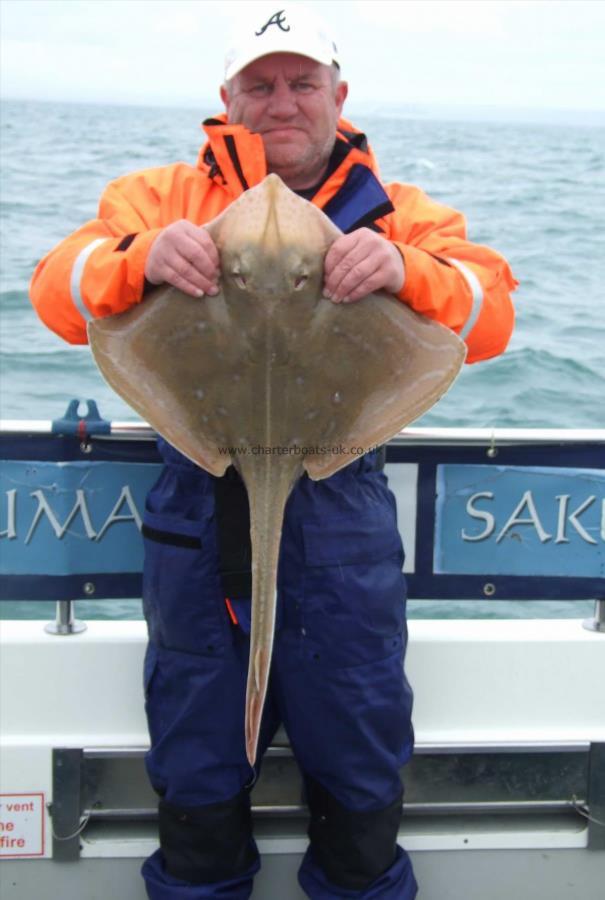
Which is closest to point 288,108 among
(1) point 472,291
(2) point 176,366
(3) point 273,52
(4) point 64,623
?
(3) point 273,52

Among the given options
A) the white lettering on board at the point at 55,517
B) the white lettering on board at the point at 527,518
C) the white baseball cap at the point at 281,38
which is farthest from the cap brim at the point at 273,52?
the white lettering on board at the point at 527,518

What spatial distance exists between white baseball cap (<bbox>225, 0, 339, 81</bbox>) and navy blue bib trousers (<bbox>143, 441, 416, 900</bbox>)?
971 mm

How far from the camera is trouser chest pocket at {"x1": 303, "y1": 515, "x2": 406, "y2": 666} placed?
2.51m

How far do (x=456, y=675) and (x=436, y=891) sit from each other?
60cm

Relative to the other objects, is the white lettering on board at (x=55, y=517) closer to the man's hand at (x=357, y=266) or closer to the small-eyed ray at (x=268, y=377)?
the small-eyed ray at (x=268, y=377)

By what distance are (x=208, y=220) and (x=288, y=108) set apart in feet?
1.10

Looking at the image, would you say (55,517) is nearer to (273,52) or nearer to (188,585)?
(188,585)

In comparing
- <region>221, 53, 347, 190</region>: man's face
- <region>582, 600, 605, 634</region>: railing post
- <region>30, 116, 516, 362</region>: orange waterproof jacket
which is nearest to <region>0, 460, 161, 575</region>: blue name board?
<region>30, 116, 516, 362</region>: orange waterproof jacket

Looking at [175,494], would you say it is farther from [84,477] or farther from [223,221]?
[223,221]

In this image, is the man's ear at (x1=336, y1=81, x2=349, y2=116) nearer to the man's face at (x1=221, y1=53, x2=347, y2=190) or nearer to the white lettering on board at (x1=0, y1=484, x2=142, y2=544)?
the man's face at (x1=221, y1=53, x2=347, y2=190)

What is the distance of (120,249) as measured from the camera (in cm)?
232

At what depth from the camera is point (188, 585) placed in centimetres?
255

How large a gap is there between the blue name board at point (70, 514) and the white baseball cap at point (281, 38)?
1.14 m

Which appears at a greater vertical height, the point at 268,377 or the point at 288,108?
the point at 288,108
